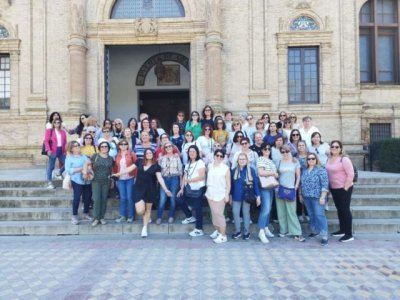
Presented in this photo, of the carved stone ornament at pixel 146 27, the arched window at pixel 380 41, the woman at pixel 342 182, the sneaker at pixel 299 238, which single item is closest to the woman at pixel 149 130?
the sneaker at pixel 299 238

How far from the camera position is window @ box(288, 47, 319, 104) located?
15.1 m

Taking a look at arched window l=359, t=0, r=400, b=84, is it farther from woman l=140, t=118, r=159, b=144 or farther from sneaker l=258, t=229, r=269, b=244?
sneaker l=258, t=229, r=269, b=244

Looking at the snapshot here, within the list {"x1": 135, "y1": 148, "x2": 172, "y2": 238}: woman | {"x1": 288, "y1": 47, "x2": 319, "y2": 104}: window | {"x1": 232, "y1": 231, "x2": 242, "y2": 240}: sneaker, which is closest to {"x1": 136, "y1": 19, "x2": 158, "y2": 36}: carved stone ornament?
{"x1": 288, "y1": 47, "x2": 319, "y2": 104}: window

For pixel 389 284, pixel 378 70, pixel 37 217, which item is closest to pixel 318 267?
pixel 389 284

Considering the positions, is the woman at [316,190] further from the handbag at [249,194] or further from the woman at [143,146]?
the woman at [143,146]

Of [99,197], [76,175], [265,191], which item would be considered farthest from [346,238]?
[76,175]

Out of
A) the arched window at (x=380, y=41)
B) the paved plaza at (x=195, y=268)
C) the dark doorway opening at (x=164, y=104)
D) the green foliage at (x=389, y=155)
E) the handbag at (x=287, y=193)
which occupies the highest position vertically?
the arched window at (x=380, y=41)

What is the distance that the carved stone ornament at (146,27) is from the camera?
14.8 meters

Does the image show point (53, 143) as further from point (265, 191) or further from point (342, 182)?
point (342, 182)

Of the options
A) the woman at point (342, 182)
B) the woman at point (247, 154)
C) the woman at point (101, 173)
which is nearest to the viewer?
the woman at point (342, 182)

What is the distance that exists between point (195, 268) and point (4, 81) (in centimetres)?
1356

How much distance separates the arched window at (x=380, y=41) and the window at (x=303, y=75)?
2468 mm

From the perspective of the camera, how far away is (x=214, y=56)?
1433 cm

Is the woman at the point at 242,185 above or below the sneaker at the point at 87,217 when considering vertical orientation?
above
